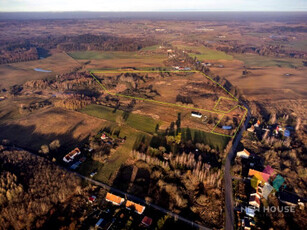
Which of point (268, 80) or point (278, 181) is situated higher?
point (268, 80)

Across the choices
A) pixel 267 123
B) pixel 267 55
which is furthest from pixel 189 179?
pixel 267 55

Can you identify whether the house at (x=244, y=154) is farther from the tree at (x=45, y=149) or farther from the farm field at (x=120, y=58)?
the farm field at (x=120, y=58)

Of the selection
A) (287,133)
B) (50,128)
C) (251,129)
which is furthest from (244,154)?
(50,128)

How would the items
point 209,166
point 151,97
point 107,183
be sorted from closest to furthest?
point 107,183
point 209,166
point 151,97

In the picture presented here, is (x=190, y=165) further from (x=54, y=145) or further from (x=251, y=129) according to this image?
(x=54, y=145)

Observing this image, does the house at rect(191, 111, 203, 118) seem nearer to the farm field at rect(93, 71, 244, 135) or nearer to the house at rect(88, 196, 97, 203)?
the farm field at rect(93, 71, 244, 135)

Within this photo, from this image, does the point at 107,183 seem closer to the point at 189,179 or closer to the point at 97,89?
the point at 189,179

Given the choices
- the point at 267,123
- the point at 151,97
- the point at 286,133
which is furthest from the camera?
the point at 151,97
